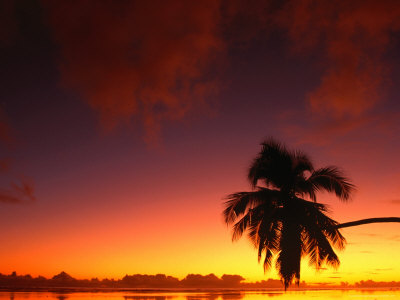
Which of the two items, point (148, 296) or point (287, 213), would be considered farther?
point (148, 296)

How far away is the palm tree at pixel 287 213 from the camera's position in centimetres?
1423

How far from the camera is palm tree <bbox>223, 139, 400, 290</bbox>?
1423cm

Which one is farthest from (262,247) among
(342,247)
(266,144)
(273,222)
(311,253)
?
(266,144)

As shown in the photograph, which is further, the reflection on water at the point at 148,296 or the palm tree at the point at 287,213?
the reflection on water at the point at 148,296

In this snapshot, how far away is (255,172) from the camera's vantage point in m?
16.5

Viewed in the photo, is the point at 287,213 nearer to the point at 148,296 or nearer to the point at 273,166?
the point at 273,166

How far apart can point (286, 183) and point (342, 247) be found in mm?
3119

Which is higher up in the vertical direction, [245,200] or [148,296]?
[245,200]

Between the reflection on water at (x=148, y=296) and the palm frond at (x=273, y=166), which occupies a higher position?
the palm frond at (x=273, y=166)

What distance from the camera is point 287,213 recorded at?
1479 centimetres

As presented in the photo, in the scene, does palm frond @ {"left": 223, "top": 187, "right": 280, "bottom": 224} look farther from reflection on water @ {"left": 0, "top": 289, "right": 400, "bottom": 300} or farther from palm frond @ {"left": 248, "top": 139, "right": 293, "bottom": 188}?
reflection on water @ {"left": 0, "top": 289, "right": 400, "bottom": 300}

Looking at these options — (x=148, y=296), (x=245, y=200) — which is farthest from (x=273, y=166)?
(x=148, y=296)

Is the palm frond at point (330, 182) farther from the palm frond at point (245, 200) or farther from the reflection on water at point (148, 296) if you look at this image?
the reflection on water at point (148, 296)

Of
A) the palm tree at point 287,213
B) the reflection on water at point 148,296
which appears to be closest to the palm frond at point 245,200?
the palm tree at point 287,213
